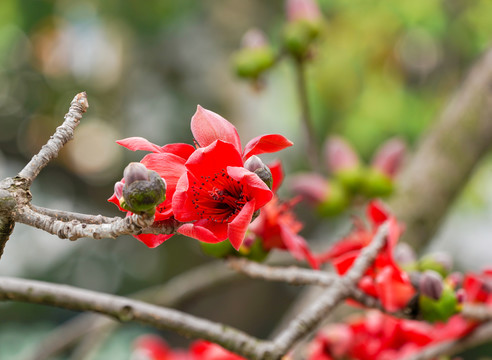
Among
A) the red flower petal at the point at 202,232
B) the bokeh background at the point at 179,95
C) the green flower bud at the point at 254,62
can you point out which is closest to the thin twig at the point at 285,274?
the red flower petal at the point at 202,232

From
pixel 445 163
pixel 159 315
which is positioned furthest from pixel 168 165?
pixel 445 163

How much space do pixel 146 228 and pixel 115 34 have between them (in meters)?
3.83

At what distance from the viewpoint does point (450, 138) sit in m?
1.26

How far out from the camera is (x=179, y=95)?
3.79 meters

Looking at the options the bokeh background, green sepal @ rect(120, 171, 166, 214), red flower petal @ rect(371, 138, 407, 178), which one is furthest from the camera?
the bokeh background

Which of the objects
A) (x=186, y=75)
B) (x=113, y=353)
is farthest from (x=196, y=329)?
(x=186, y=75)

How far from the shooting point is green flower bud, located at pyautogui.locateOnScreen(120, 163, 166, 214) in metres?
0.35

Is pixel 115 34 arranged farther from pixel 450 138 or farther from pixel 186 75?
pixel 450 138

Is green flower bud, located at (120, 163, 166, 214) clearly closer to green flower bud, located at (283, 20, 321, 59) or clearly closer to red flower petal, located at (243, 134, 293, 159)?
red flower petal, located at (243, 134, 293, 159)

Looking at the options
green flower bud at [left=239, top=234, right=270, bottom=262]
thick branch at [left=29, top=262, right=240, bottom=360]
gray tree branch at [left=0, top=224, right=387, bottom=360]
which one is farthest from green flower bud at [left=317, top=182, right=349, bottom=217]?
gray tree branch at [left=0, top=224, right=387, bottom=360]

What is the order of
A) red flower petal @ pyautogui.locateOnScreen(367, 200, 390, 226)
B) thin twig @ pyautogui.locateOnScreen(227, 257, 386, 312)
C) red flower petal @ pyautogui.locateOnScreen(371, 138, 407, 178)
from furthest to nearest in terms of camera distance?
red flower petal @ pyautogui.locateOnScreen(371, 138, 407, 178) < red flower petal @ pyautogui.locateOnScreen(367, 200, 390, 226) < thin twig @ pyautogui.locateOnScreen(227, 257, 386, 312)

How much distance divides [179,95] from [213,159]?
11.3ft

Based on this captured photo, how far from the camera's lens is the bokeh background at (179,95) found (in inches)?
110

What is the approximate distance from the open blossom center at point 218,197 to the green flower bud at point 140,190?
2.4 inches
